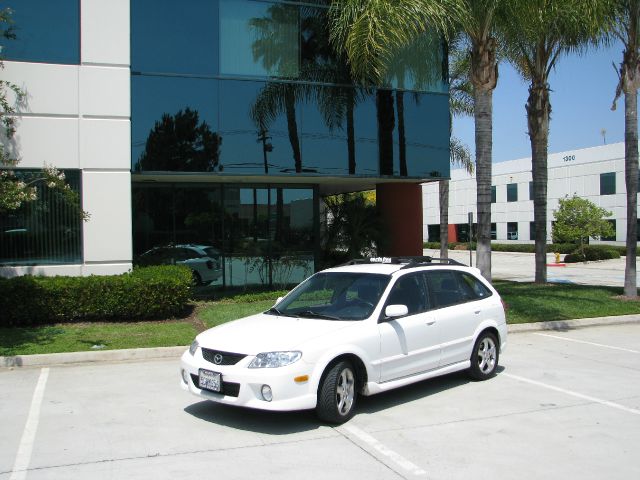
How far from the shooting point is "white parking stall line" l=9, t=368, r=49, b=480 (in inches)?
196

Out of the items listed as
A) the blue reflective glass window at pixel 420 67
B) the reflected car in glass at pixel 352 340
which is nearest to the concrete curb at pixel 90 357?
the reflected car in glass at pixel 352 340

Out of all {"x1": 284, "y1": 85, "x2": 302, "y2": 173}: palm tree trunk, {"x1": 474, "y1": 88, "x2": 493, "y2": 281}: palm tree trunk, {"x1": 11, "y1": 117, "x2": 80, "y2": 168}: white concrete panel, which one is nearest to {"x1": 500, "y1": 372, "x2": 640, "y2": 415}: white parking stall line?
{"x1": 474, "y1": 88, "x2": 493, "y2": 281}: palm tree trunk

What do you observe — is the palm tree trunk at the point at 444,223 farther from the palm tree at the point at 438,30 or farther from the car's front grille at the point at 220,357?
the car's front grille at the point at 220,357

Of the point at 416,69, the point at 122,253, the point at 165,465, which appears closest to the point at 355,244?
the point at 416,69

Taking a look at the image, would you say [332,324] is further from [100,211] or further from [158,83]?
[158,83]

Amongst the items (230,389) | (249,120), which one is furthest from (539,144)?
(230,389)

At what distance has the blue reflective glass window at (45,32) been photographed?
40.8ft

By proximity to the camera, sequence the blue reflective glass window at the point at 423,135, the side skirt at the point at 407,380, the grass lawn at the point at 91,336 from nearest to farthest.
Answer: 1. the side skirt at the point at 407,380
2. the grass lawn at the point at 91,336
3. the blue reflective glass window at the point at 423,135

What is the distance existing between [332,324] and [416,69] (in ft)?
35.2

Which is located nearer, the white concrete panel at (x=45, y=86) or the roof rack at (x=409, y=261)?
the roof rack at (x=409, y=261)

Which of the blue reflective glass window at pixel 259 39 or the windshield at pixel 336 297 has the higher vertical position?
the blue reflective glass window at pixel 259 39

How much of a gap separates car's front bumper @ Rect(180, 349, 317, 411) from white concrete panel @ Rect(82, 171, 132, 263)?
773 cm

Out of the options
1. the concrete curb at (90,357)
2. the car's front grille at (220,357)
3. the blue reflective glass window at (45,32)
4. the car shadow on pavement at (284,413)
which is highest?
the blue reflective glass window at (45,32)

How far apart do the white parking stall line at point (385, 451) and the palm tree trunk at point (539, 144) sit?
47.4 feet
